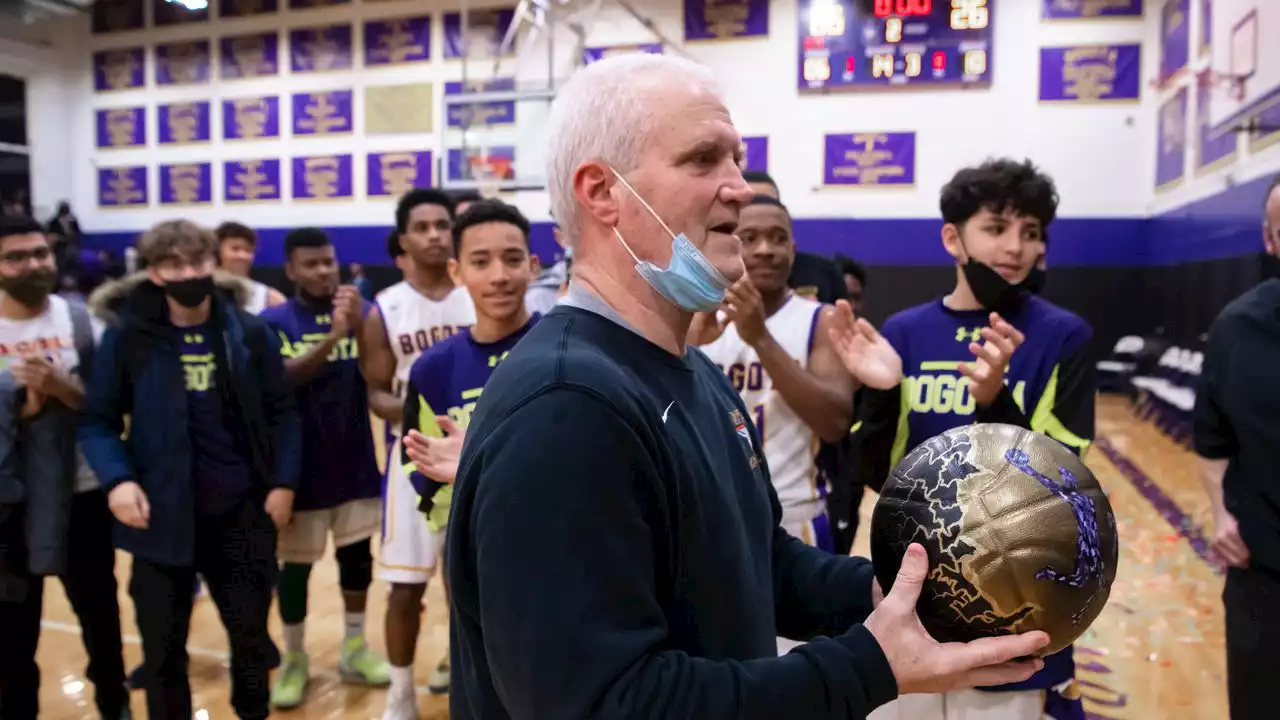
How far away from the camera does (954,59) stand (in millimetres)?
11023

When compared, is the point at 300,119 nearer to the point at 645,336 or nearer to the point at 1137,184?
the point at 1137,184

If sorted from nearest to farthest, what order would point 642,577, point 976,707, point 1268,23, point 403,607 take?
point 642,577, point 976,707, point 403,607, point 1268,23

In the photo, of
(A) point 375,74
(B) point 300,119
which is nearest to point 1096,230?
(A) point 375,74

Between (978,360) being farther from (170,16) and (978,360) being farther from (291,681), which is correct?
(170,16)

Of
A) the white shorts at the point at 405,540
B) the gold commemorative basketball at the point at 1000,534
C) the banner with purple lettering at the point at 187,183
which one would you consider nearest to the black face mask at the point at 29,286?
the white shorts at the point at 405,540

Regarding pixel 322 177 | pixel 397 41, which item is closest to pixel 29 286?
pixel 397 41

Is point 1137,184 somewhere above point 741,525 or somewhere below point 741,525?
above

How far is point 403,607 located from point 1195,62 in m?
10.0

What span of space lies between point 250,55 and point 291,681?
1219 centimetres

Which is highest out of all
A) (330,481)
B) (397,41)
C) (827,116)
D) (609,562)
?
(397,41)

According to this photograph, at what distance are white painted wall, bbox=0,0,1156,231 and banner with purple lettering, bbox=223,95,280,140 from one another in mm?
145

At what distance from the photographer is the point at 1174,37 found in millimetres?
10227

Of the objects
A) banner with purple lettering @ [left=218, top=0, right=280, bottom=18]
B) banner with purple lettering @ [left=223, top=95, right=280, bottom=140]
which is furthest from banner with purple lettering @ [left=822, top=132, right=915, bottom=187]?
banner with purple lettering @ [left=218, top=0, right=280, bottom=18]

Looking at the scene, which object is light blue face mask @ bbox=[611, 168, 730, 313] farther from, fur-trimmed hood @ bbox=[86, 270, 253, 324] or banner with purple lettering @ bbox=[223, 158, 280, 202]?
banner with purple lettering @ bbox=[223, 158, 280, 202]
